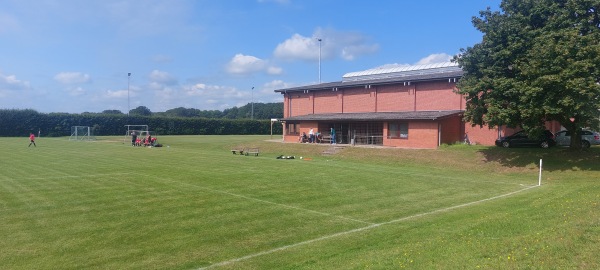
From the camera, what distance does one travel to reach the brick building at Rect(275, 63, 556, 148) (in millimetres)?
36938

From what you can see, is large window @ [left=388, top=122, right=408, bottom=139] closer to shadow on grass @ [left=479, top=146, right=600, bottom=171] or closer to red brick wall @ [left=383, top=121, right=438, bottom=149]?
red brick wall @ [left=383, top=121, right=438, bottom=149]

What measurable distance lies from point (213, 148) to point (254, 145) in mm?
4463

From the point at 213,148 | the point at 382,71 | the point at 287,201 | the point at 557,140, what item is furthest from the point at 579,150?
the point at 213,148

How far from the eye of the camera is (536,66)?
913 inches

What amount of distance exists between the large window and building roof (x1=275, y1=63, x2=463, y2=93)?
4751 millimetres

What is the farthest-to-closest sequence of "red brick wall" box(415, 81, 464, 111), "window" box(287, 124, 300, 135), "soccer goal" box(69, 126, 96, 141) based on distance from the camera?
"soccer goal" box(69, 126, 96, 141)
"window" box(287, 124, 300, 135)
"red brick wall" box(415, 81, 464, 111)

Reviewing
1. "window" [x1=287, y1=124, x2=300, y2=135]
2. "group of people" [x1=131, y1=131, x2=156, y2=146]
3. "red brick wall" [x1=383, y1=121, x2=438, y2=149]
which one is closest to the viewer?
"red brick wall" [x1=383, y1=121, x2=438, y2=149]

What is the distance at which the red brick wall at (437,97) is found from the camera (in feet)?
126

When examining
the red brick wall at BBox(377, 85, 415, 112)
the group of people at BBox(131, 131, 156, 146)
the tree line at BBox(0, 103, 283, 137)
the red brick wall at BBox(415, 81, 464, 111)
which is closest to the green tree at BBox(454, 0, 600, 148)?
the red brick wall at BBox(415, 81, 464, 111)

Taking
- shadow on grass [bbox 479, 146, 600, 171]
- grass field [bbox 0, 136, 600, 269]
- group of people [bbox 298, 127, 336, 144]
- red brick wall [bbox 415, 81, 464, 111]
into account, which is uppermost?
red brick wall [bbox 415, 81, 464, 111]

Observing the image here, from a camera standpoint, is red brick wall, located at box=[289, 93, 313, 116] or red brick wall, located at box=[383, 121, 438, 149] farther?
red brick wall, located at box=[289, 93, 313, 116]

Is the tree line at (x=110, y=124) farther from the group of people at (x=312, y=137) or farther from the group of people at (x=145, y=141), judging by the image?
the group of people at (x=312, y=137)

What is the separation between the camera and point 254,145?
1816 inches

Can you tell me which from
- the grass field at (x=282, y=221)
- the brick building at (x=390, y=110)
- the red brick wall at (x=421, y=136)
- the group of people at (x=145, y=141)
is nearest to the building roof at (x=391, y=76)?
the brick building at (x=390, y=110)
